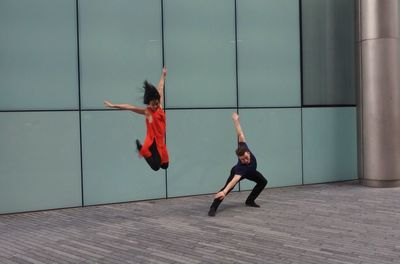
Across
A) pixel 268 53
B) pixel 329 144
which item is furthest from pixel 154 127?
pixel 329 144

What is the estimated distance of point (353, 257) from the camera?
20.9 ft

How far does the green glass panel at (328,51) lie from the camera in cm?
1315

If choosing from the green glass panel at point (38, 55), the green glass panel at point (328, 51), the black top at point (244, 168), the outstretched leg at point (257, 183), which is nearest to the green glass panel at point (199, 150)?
the outstretched leg at point (257, 183)

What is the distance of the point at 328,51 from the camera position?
13.4 meters

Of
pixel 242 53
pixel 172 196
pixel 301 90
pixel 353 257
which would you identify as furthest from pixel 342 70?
pixel 353 257

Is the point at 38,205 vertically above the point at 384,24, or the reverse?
the point at 384,24

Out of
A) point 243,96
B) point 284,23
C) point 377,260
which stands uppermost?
point 284,23

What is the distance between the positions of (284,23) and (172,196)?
16.8 feet

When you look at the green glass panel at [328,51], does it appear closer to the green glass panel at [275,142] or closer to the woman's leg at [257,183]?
the green glass panel at [275,142]

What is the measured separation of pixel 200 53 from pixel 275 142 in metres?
2.93

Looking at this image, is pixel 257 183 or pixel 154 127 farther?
pixel 257 183

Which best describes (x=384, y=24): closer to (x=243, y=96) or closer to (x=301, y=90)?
(x=301, y=90)

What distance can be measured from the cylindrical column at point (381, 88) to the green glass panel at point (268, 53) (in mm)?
1668

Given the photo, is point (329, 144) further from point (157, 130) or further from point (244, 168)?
point (157, 130)
